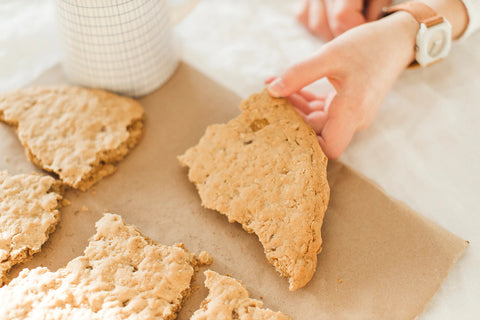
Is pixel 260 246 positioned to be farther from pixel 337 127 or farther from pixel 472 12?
pixel 472 12

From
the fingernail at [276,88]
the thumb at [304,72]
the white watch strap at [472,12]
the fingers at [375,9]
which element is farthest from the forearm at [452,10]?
the fingernail at [276,88]

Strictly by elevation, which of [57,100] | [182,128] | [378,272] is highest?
[57,100]

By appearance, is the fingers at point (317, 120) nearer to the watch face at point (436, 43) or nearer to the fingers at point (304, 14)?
the watch face at point (436, 43)

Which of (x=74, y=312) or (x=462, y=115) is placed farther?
(x=462, y=115)

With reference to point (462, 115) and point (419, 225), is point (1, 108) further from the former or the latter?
point (462, 115)

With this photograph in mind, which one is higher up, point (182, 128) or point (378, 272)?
point (182, 128)

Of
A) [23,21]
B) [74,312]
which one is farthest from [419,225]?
[23,21]

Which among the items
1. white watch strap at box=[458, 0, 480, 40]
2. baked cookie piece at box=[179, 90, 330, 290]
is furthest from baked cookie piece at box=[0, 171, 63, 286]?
white watch strap at box=[458, 0, 480, 40]
